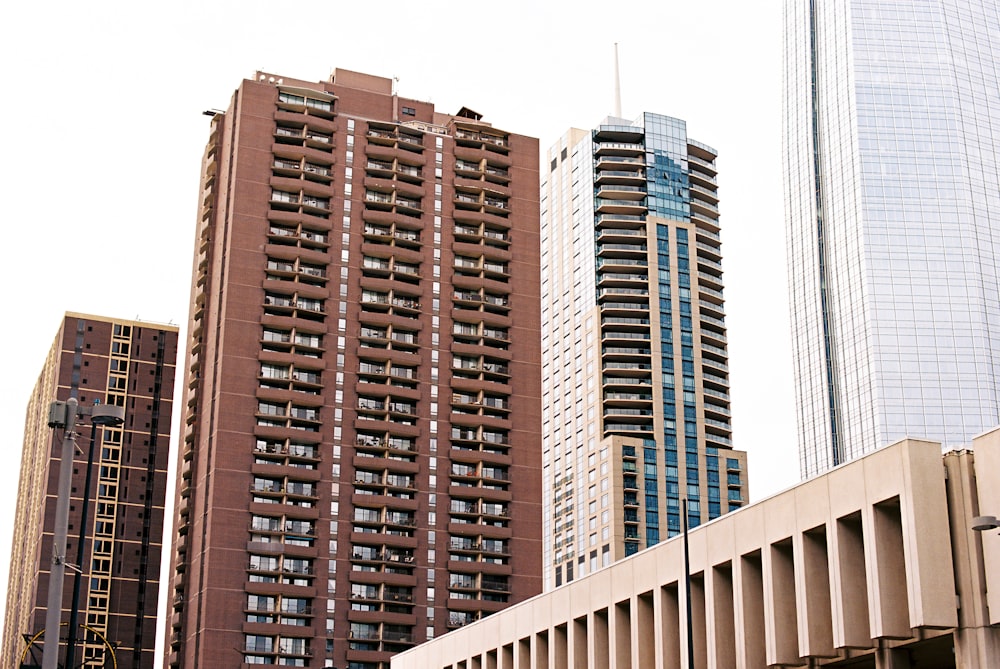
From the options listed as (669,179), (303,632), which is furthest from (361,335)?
(669,179)

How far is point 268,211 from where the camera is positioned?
147125 mm

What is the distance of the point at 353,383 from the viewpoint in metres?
144

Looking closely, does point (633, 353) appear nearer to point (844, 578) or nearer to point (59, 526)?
point (844, 578)

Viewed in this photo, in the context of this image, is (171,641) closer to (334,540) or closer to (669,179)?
(334,540)

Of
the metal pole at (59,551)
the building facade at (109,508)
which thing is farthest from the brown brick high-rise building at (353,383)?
the metal pole at (59,551)

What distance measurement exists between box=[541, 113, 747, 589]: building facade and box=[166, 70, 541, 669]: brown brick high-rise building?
24.6 metres

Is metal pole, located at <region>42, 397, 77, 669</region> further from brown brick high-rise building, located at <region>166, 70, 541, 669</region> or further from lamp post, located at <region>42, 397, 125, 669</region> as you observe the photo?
brown brick high-rise building, located at <region>166, 70, 541, 669</region>

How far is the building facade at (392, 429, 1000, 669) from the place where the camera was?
36938 mm

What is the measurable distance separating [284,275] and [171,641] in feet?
133

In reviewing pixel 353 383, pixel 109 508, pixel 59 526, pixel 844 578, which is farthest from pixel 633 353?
pixel 59 526

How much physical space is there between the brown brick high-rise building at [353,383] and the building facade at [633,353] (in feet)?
80.7

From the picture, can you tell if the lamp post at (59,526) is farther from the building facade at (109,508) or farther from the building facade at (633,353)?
the building facade at (109,508)

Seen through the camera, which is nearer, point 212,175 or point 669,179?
point 212,175

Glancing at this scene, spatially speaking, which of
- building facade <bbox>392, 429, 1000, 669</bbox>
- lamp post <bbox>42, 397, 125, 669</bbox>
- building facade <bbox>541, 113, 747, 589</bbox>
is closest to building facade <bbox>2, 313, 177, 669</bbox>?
building facade <bbox>541, 113, 747, 589</bbox>
